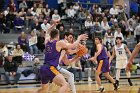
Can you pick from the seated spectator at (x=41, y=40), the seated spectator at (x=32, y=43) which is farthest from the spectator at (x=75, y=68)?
the seated spectator at (x=41, y=40)

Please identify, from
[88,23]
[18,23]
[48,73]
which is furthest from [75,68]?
[48,73]

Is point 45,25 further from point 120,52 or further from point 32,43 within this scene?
point 120,52

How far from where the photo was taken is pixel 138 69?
69.3ft

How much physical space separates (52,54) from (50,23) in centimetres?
1261

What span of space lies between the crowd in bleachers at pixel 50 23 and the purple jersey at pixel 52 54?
8.82 m

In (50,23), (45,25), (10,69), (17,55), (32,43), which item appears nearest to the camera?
(10,69)

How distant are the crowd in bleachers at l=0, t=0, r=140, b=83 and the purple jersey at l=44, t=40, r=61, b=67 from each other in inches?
347

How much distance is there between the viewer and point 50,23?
2198 centimetres

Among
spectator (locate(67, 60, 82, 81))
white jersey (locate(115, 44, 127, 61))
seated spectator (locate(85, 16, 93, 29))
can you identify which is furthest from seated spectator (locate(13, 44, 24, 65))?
seated spectator (locate(85, 16, 93, 29))

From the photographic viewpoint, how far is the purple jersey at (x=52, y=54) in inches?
372

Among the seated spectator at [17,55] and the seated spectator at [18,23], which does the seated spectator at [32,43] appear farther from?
the seated spectator at [18,23]

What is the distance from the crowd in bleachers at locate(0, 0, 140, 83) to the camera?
A: 65.6ft

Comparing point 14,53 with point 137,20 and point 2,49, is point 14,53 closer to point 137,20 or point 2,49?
point 2,49

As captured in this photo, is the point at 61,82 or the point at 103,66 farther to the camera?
the point at 103,66
